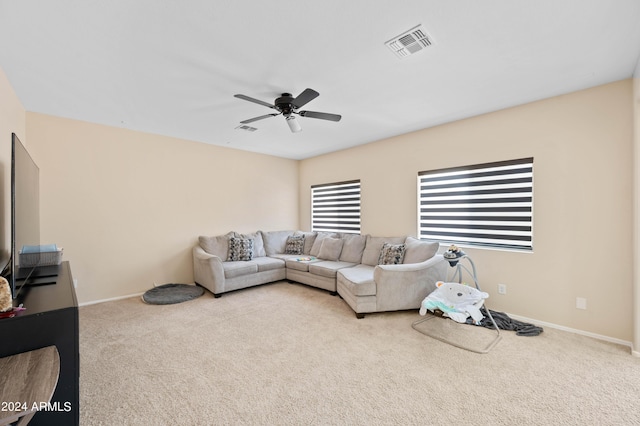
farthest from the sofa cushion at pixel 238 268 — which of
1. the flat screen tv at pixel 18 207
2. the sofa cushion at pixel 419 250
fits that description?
the sofa cushion at pixel 419 250

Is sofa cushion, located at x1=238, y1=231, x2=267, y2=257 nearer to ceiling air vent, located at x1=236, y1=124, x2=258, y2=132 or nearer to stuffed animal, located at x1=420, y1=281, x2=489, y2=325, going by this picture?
ceiling air vent, located at x1=236, y1=124, x2=258, y2=132

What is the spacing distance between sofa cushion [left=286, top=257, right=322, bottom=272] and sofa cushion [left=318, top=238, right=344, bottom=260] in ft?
0.56

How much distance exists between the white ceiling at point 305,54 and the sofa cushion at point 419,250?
178 centimetres

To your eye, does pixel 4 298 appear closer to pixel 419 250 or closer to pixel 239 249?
pixel 239 249

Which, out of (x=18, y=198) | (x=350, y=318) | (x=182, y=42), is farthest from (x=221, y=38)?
(x=350, y=318)

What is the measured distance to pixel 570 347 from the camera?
106 inches

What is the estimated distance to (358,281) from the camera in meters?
3.54

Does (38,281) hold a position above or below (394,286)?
above

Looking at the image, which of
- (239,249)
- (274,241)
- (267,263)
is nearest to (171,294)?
(239,249)

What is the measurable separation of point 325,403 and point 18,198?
2.41 metres

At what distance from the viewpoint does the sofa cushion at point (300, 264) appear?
4817 mm

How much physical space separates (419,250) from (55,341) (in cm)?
377

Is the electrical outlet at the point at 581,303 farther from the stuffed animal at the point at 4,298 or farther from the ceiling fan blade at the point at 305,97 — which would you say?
the stuffed animal at the point at 4,298

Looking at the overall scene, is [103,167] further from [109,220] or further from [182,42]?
[182,42]
